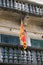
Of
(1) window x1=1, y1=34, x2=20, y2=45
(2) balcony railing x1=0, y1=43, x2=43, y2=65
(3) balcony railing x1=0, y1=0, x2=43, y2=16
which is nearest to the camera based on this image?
(2) balcony railing x1=0, y1=43, x2=43, y2=65

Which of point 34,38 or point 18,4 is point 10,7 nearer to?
point 18,4

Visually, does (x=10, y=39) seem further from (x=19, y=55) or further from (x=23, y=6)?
(x=19, y=55)

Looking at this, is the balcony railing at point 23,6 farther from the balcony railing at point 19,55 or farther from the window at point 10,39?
the balcony railing at point 19,55

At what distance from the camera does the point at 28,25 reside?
12.0 meters

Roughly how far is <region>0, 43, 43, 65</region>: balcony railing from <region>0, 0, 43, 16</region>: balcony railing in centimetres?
222

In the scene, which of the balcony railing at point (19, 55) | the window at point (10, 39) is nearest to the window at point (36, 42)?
the window at point (10, 39)

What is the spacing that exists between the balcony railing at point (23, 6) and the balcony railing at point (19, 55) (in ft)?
7.27

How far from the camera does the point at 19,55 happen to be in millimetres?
9055

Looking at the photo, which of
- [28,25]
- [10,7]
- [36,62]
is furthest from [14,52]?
[28,25]

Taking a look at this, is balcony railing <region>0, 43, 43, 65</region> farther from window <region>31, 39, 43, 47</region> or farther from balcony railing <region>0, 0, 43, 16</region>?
window <region>31, 39, 43, 47</region>

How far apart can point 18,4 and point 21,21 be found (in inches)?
30.7

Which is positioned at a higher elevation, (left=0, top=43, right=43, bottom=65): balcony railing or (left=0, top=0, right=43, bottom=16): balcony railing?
(left=0, top=0, right=43, bottom=16): balcony railing

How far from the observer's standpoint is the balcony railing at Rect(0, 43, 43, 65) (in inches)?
347

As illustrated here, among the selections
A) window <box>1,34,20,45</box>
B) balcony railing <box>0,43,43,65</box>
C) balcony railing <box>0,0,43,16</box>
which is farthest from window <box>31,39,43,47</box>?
balcony railing <box>0,43,43,65</box>
